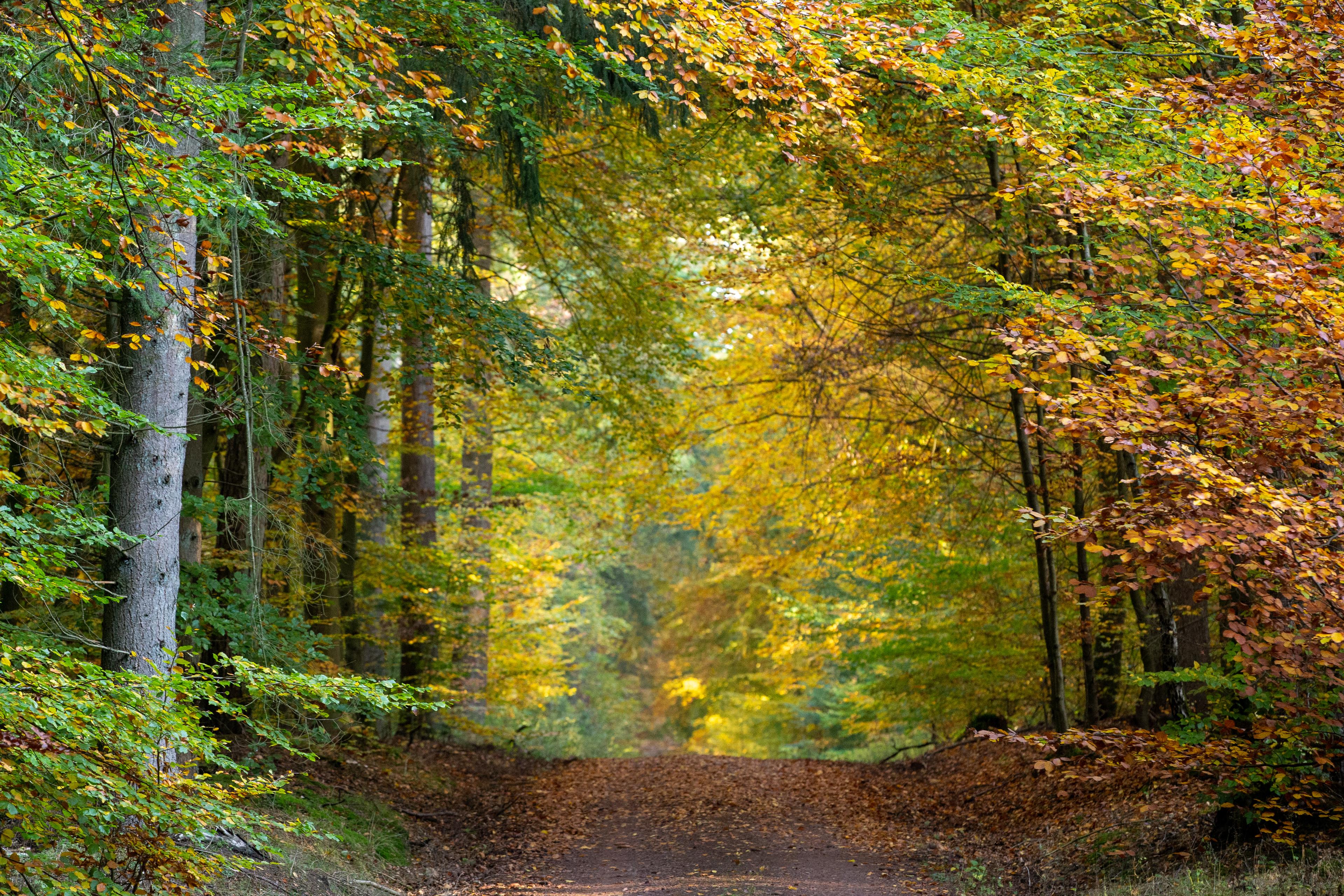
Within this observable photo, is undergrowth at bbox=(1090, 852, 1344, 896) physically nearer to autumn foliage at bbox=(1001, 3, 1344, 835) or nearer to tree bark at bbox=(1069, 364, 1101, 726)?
autumn foliage at bbox=(1001, 3, 1344, 835)

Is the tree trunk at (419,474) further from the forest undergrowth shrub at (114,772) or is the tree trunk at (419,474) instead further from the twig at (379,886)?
the forest undergrowth shrub at (114,772)

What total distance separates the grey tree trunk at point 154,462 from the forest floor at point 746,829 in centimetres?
192

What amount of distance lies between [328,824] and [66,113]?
557 centimetres

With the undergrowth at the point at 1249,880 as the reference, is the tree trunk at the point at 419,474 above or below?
above

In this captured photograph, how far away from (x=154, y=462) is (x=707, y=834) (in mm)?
6333

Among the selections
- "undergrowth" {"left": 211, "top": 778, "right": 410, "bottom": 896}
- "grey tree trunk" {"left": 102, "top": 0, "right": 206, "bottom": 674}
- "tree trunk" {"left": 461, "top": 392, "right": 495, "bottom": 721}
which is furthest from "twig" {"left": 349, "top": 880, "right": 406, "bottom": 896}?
"tree trunk" {"left": 461, "top": 392, "right": 495, "bottom": 721}

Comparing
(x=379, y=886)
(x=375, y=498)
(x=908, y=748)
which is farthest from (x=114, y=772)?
(x=908, y=748)

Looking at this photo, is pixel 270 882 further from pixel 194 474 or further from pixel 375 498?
pixel 375 498

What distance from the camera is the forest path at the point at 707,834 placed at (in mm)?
7801

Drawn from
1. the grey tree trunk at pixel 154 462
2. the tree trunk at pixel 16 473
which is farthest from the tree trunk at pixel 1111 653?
the tree trunk at pixel 16 473

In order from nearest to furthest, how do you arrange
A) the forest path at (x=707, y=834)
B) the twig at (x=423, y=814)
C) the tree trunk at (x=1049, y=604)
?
the forest path at (x=707, y=834) → the twig at (x=423, y=814) → the tree trunk at (x=1049, y=604)

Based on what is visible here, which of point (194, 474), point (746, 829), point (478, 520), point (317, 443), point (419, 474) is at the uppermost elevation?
point (419, 474)

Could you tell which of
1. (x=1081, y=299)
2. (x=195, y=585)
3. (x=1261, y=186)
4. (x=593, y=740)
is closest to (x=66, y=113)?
(x=195, y=585)

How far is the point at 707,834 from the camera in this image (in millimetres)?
9750
